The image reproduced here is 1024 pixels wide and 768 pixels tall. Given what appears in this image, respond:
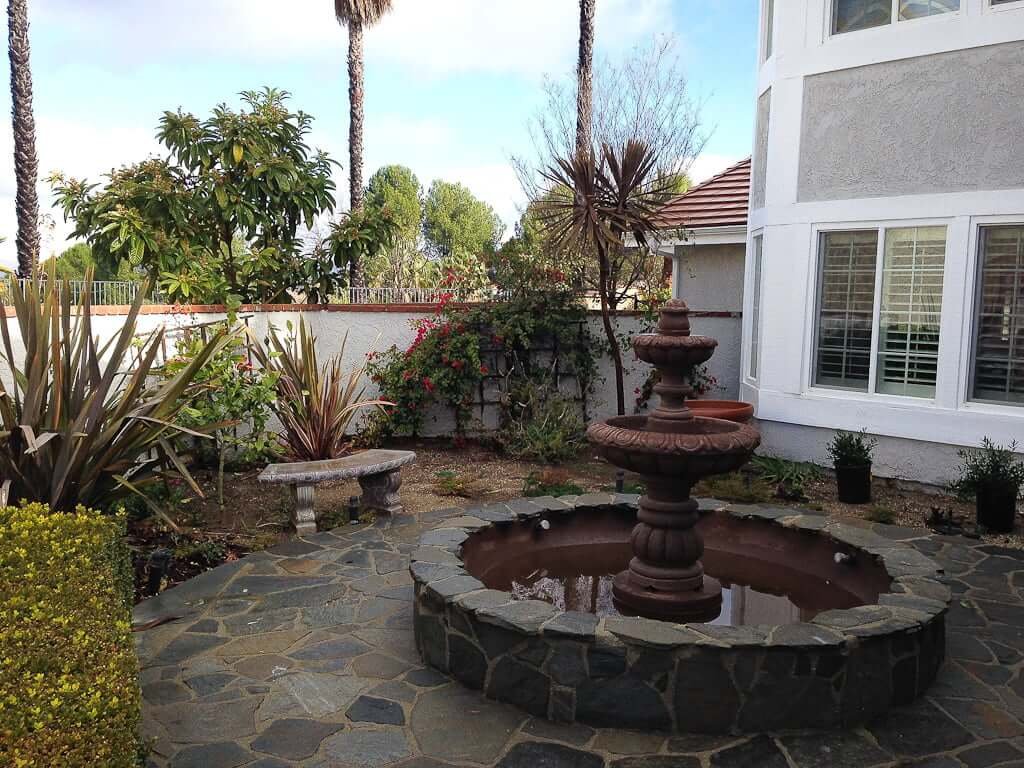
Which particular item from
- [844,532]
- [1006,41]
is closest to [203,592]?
[844,532]

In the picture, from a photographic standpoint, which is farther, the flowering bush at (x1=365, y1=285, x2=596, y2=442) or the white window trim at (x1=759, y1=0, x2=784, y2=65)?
the flowering bush at (x1=365, y1=285, x2=596, y2=442)

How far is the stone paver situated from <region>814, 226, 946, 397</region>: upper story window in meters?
2.63

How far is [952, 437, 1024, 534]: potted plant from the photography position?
20.0 feet

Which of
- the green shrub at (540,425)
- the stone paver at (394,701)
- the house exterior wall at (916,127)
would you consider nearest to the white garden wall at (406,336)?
the green shrub at (540,425)

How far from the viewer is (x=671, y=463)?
13.0ft

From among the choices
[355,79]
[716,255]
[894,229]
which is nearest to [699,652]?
[894,229]

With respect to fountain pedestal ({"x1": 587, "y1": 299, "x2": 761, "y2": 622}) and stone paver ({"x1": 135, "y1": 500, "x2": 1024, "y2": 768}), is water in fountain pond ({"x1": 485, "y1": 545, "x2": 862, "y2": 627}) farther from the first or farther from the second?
stone paver ({"x1": 135, "y1": 500, "x2": 1024, "y2": 768})

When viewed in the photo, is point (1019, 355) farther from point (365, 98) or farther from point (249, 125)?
point (365, 98)

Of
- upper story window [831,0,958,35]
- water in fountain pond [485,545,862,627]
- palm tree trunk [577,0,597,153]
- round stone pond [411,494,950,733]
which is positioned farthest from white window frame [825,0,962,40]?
palm tree trunk [577,0,597,153]

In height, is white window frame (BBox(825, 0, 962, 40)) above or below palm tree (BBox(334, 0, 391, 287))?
below

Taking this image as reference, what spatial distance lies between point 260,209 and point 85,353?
16.7ft

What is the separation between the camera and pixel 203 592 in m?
4.93

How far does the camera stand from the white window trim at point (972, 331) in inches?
265

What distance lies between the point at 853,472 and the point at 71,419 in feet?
19.7
